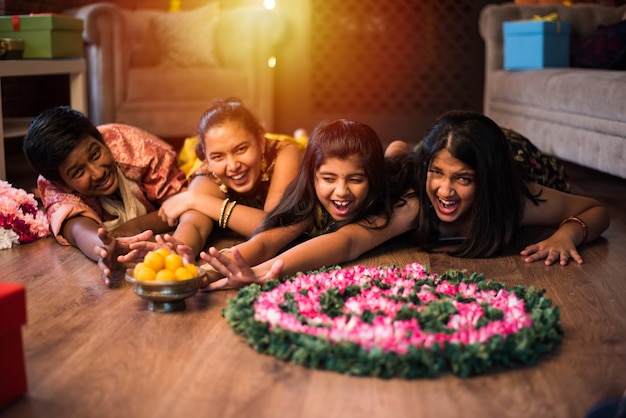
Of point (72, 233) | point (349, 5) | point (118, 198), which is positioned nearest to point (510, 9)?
point (349, 5)

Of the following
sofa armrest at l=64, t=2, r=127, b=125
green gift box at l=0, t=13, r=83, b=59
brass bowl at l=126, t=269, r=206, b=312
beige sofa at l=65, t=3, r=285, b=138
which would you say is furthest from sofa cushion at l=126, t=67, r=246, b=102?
brass bowl at l=126, t=269, r=206, b=312

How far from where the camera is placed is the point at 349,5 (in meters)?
5.96

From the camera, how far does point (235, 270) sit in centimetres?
186

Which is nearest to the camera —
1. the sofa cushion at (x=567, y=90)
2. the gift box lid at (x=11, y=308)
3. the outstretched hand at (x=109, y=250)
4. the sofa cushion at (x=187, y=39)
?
the gift box lid at (x=11, y=308)

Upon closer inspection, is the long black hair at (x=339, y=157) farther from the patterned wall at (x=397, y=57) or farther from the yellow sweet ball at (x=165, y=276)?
the patterned wall at (x=397, y=57)

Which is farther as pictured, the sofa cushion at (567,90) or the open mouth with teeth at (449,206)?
the sofa cushion at (567,90)

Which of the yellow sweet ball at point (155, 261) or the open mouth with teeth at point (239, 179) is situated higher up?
the open mouth with teeth at point (239, 179)

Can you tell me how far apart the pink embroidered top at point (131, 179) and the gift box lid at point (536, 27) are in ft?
8.24

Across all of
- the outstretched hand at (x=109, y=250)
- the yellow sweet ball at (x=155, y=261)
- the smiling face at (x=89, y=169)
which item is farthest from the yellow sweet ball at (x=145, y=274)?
the smiling face at (x=89, y=169)

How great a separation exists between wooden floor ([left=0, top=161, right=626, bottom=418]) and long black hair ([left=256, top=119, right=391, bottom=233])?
448 millimetres

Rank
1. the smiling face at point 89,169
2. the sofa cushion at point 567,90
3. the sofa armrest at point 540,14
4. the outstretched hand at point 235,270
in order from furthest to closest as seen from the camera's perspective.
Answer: the sofa armrest at point 540,14, the sofa cushion at point 567,90, the smiling face at point 89,169, the outstretched hand at point 235,270

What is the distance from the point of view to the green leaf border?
4.67 ft

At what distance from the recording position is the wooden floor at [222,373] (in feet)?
A: 4.32

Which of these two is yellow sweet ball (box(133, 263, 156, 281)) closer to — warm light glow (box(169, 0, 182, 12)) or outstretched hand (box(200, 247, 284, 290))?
outstretched hand (box(200, 247, 284, 290))
